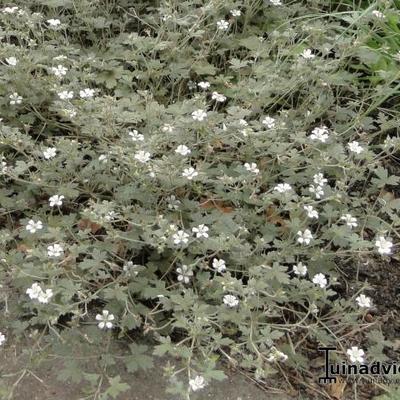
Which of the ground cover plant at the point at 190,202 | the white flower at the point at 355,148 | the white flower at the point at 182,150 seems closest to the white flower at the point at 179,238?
the ground cover plant at the point at 190,202

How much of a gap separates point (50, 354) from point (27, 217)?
83 cm

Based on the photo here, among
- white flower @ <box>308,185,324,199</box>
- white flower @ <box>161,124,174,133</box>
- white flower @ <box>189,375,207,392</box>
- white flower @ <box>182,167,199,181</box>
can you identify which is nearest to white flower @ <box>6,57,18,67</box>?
white flower @ <box>161,124,174,133</box>

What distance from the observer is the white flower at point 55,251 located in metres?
2.54

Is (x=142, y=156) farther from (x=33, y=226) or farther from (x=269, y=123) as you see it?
(x=269, y=123)

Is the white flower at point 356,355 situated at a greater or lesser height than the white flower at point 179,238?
lesser

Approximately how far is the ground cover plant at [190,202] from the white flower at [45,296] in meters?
0.02

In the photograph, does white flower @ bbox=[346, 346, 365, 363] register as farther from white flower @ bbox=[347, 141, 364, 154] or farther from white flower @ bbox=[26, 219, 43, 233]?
white flower @ bbox=[26, 219, 43, 233]

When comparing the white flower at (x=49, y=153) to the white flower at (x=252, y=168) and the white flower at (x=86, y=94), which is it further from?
the white flower at (x=252, y=168)

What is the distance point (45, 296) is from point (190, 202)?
859 mm

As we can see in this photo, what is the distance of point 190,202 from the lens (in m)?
2.97

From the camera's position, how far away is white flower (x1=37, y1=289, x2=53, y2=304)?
94.2 inches

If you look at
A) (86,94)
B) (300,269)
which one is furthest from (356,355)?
(86,94)

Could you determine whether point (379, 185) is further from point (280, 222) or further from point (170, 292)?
point (170, 292)

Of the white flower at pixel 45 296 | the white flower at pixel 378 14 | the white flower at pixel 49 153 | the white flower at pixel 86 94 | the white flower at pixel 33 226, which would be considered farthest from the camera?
the white flower at pixel 378 14
